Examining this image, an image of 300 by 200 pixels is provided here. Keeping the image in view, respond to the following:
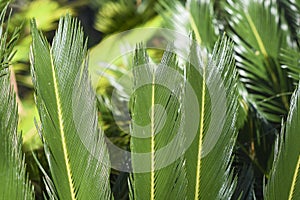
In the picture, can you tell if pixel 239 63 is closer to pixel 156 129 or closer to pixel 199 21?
pixel 199 21

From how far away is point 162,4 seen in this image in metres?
1.34

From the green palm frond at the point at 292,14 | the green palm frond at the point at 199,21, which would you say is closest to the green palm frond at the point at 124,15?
the green palm frond at the point at 199,21

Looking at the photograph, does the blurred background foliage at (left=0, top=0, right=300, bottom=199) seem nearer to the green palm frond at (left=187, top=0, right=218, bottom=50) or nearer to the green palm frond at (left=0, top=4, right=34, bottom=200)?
the green palm frond at (left=187, top=0, right=218, bottom=50)

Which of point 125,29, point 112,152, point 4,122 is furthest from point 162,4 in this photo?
point 4,122

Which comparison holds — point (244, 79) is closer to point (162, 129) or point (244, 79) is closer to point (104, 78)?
point (104, 78)

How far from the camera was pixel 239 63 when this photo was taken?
1290 mm

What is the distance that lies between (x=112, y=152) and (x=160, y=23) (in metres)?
0.40

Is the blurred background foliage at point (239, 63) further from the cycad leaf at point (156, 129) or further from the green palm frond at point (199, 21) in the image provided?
the cycad leaf at point (156, 129)

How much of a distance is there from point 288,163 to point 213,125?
0.40ft

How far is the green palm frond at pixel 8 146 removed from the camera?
70 centimetres

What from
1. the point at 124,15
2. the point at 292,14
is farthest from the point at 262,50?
the point at 124,15

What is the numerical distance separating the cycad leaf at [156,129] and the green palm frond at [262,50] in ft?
1.60

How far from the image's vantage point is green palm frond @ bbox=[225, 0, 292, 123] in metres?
1.24

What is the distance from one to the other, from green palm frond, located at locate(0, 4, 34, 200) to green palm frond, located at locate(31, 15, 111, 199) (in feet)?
0.12
